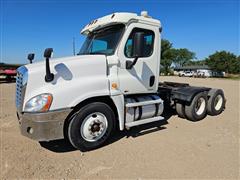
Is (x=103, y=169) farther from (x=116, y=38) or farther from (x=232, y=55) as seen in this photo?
(x=232, y=55)

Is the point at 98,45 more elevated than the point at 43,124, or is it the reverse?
the point at 98,45

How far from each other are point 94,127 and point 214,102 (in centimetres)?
444

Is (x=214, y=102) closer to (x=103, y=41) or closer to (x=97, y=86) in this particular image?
(x=103, y=41)

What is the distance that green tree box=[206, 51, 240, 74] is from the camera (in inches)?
2400

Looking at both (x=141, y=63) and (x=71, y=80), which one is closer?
(x=71, y=80)

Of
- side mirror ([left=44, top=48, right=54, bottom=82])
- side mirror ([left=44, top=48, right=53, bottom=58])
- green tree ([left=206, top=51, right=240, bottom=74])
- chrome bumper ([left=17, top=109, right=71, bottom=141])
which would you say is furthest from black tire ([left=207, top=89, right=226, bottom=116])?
green tree ([left=206, top=51, right=240, bottom=74])

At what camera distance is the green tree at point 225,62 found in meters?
61.0

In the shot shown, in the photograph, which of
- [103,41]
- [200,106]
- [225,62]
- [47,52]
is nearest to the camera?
[47,52]

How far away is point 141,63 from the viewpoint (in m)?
4.44

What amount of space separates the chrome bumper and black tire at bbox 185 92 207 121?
12.0 feet

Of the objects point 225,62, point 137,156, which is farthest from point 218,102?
point 225,62

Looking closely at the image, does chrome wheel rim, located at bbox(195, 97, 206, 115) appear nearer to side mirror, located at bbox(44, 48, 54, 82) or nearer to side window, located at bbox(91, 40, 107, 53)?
side window, located at bbox(91, 40, 107, 53)

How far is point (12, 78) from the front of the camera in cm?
1867

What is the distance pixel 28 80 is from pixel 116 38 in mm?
2047
